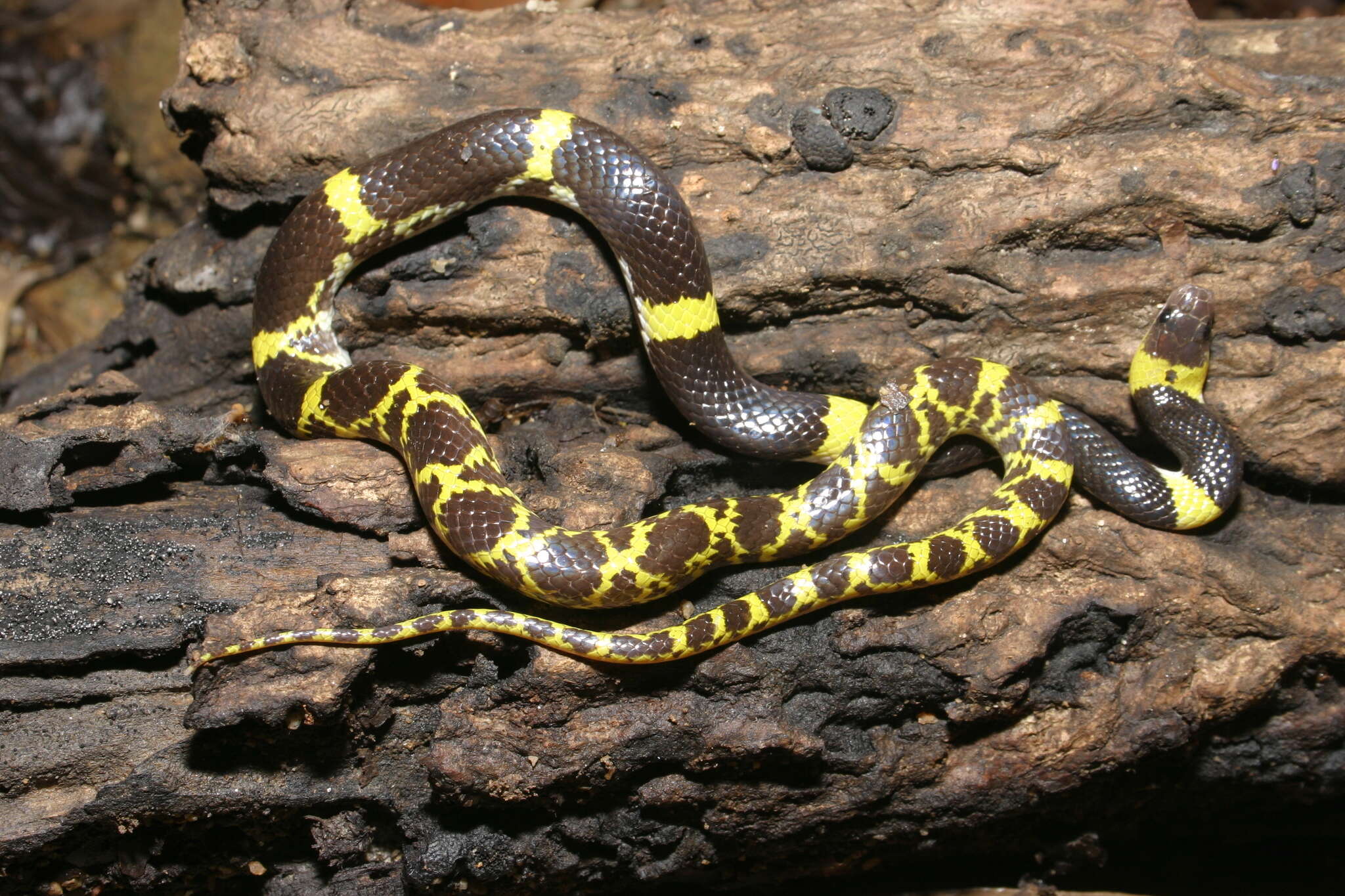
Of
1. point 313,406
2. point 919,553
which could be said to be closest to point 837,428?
point 919,553

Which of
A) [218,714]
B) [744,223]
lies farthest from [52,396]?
[744,223]

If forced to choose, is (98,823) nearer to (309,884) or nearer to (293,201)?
(309,884)

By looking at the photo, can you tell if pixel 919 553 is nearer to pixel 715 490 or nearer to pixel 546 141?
pixel 715 490

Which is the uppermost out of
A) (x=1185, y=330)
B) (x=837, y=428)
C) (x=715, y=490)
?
(x=1185, y=330)

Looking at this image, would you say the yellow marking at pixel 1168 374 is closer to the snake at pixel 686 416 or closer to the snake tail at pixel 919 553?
the snake at pixel 686 416

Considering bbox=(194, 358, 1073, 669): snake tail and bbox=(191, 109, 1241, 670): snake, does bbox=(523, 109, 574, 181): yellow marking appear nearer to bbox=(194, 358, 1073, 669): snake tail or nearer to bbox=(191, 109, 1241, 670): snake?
bbox=(191, 109, 1241, 670): snake
